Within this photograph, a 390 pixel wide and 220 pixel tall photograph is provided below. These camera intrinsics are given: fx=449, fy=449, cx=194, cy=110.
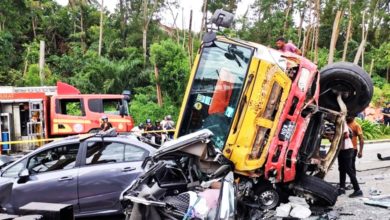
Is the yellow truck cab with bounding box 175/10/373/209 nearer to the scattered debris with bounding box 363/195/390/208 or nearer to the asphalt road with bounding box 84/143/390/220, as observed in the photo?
the asphalt road with bounding box 84/143/390/220

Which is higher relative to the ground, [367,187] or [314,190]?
[314,190]

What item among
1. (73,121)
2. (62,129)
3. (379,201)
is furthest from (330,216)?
(62,129)

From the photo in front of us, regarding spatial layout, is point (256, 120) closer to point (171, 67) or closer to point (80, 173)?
point (80, 173)

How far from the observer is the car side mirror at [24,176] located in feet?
21.2

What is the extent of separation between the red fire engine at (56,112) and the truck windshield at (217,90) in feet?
29.1

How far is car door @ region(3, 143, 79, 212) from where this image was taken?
257 inches

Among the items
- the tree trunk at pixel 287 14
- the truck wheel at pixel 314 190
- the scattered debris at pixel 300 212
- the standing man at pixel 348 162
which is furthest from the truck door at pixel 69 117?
the tree trunk at pixel 287 14

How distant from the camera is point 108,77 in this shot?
2544 cm

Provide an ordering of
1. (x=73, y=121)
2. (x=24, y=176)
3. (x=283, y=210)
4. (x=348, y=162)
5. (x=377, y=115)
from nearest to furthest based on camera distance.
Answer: (x=283, y=210)
(x=24, y=176)
(x=348, y=162)
(x=73, y=121)
(x=377, y=115)

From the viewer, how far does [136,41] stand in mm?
34250

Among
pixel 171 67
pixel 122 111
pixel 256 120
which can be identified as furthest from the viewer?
pixel 171 67

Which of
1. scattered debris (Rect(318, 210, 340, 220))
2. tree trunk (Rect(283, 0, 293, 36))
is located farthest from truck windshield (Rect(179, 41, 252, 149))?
tree trunk (Rect(283, 0, 293, 36))

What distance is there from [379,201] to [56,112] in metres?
11.1

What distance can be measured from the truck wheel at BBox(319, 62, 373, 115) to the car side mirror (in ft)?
15.0
